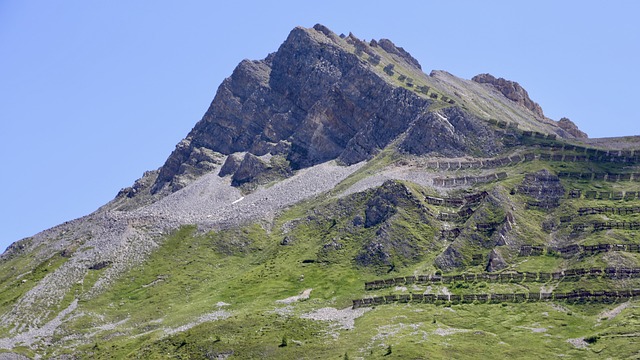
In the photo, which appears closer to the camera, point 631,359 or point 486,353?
point 631,359

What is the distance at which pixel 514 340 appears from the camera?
200m

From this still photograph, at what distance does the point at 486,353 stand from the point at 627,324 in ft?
103

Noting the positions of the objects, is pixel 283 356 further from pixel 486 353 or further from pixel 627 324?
pixel 627 324

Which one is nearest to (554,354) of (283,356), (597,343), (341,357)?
(597,343)

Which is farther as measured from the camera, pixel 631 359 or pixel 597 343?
Result: pixel 597 343

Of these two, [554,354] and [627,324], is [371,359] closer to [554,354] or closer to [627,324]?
[554,354]

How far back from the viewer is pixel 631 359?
17812 cm

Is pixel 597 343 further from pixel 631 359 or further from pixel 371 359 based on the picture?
pixel 371 359

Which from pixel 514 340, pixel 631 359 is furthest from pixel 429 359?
pixel 631 359

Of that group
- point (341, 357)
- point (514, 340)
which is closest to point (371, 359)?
point (341, 357)

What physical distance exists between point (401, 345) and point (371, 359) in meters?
8.90

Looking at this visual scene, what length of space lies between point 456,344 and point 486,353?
7.25 m

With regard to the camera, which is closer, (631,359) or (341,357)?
(631,359)

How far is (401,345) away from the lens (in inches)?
7687
